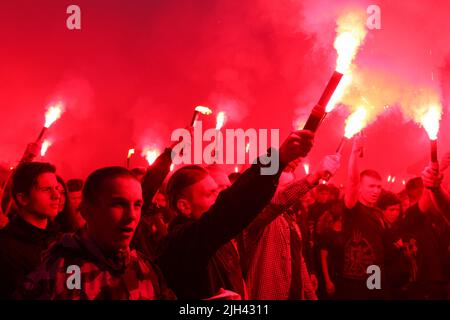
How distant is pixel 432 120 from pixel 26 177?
3.30 meters

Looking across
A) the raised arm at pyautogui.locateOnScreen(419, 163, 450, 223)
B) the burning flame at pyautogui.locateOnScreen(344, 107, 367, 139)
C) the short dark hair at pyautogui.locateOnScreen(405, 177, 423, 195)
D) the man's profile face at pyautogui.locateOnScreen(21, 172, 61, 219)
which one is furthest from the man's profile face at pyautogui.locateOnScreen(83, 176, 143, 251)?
the short dark hair at pyautogui.locateOnScreen(405, 177, 423, 195)

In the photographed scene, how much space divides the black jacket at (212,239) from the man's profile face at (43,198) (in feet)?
3.04

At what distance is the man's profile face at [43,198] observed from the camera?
3.09m

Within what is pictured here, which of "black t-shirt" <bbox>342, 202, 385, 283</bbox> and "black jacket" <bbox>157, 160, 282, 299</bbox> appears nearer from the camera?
"black jacket" <bbox>157, 160, 282, 299</bbox>

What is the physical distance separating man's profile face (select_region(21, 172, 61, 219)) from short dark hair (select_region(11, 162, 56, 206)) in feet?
0.08

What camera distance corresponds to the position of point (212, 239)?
232cm

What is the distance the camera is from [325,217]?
5.79 metres

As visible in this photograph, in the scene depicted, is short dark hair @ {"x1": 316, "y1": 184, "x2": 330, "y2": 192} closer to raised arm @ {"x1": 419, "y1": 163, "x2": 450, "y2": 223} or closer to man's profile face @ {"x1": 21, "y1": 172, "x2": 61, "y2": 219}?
raised arm @ {"x1": 419, "y1": 163, "x2": 450, "y2": 223}

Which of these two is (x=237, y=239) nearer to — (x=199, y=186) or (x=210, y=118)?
(x=199, y=186)

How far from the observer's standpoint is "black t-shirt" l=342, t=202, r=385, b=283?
15.4 ft

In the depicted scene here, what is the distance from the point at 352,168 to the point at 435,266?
139 centimetres

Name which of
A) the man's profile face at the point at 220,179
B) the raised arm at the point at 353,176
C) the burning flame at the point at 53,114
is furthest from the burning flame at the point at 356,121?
the burning flame at the point at 53,114

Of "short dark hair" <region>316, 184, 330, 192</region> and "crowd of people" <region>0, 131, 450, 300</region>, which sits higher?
"short dark hair" <region>316, 184, 330, 192</region>
